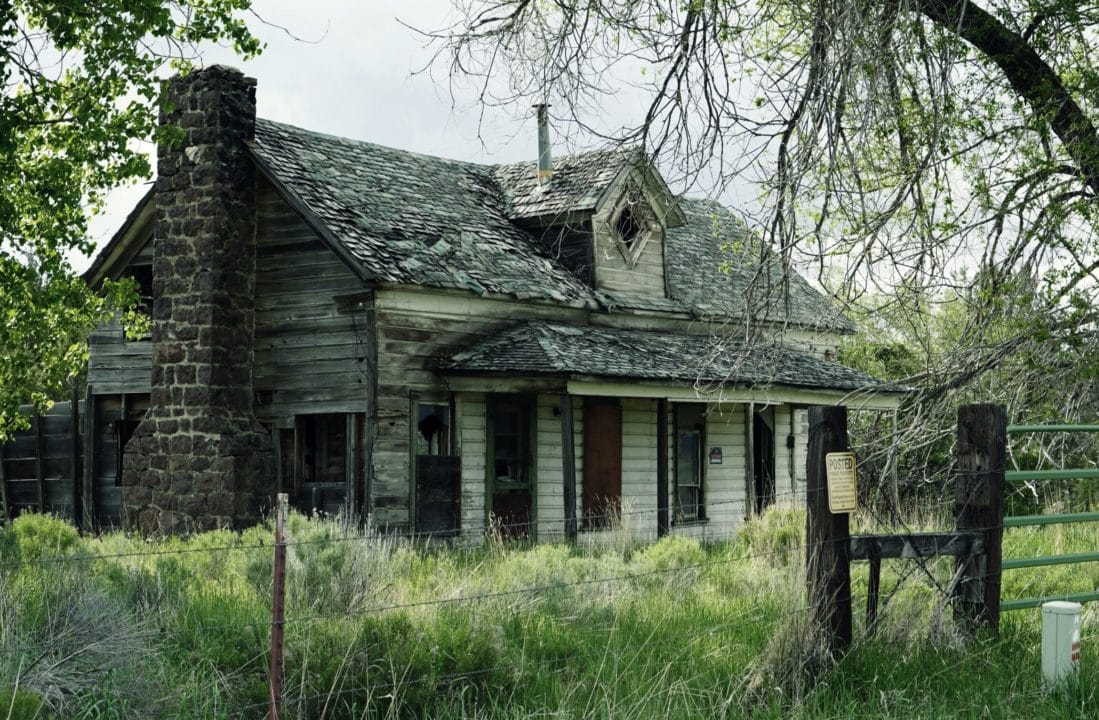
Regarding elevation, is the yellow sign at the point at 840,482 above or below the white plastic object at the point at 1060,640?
above

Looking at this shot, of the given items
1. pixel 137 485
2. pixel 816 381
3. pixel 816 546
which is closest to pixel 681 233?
pixel 816 381

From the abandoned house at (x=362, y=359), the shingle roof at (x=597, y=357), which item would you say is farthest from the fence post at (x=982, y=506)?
the abandoned house at (x=362, y=359)

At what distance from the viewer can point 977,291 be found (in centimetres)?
1084

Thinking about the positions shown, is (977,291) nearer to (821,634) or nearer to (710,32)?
(710,32)

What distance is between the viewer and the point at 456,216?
64.2 feet

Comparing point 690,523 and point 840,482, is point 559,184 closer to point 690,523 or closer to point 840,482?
point 690,523

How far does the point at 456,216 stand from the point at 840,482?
13.3 meters

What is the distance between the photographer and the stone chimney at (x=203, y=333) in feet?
55.0

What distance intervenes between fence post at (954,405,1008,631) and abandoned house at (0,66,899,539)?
712 cm

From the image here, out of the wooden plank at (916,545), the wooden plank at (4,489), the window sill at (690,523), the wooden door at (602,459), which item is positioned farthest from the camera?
the wooden plank at (4,489)

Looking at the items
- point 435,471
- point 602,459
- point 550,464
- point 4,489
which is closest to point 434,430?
point 435,471

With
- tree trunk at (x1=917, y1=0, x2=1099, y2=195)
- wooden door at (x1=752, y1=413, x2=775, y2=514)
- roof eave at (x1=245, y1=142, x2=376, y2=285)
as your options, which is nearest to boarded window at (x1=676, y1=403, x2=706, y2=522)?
wooden door at (x1=752, y1=413, x2=775, y2=514)

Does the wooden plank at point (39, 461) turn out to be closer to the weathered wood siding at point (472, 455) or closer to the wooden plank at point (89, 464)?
the wooden plank at point (89, 464)

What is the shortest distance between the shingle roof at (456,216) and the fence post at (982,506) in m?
7.43
